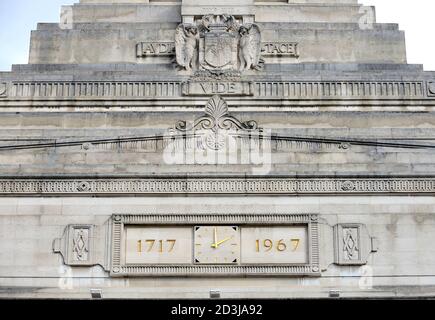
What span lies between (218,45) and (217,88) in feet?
4.92

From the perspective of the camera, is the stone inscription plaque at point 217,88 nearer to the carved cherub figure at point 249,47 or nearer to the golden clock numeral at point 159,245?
the carved cherub figure at point 249,47

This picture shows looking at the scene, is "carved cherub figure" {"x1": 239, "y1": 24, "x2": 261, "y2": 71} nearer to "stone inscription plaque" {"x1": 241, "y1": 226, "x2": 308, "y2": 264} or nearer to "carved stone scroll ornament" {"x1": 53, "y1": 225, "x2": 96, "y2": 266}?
"stone inscription plaque" {"x1": 241, "y1": 226, "x2": 308, "y2": 264}

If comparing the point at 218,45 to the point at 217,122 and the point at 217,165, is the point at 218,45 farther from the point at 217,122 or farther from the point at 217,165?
the point at 217,165

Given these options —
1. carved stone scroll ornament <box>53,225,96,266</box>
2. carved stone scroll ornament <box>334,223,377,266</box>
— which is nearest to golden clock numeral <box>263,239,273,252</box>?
carved stone scroll ornament <box>334,223,377,266</box>

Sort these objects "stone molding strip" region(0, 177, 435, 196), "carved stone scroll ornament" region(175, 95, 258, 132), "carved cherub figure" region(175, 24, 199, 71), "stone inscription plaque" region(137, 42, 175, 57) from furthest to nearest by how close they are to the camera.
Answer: "stone inscription plaque" region(137, 42, 175, 57) → "carved cherub figure" region(175, 24, 199, 71) → "carved stone scroll ornament" region(175, 95, 258, 132) → "stone molding strip" region(0, 177, 435, 196)

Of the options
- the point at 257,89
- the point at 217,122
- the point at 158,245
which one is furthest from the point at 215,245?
the point at 257,89

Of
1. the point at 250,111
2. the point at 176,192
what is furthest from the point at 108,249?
the point at 250,111

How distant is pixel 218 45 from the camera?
102ft

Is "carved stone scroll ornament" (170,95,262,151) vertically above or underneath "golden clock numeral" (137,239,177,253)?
above

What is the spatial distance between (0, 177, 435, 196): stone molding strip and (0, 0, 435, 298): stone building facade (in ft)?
0.12

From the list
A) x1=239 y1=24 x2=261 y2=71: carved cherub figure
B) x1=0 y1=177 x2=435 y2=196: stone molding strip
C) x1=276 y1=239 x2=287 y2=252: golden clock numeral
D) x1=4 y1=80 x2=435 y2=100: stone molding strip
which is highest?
x1=239 y1=24 x2=261 y2=71: carved cherub figure

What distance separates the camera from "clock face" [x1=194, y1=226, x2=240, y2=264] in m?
25.0

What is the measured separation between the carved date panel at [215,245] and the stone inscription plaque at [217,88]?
602 cm

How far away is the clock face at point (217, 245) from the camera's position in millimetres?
25000
